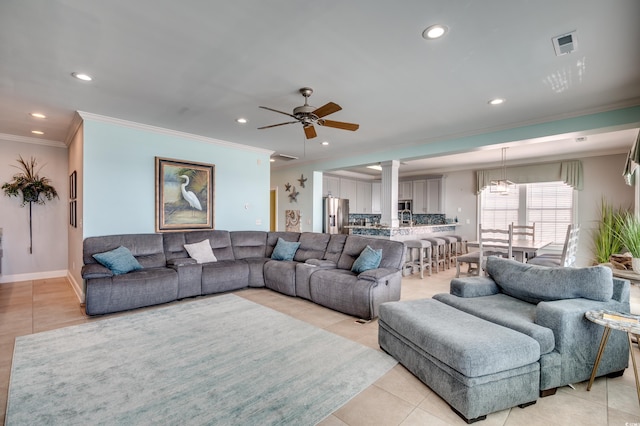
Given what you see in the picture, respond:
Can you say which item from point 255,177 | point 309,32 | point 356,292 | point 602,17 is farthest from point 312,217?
point 602,17

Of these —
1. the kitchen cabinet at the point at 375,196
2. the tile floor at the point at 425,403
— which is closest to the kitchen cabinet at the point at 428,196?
the kitchen cabinet at the point at 375,196

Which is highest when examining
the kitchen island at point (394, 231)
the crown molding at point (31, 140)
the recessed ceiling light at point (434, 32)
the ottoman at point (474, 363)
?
the recessed ceiling light at point (434, 32)

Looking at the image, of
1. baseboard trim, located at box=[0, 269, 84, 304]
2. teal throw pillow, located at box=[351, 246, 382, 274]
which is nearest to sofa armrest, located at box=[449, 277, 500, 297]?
teal throw pillow, located at box=[351, 246, 382, 274]

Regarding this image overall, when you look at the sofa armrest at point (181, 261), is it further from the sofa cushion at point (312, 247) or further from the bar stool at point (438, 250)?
the bar stool at point (438, 250)

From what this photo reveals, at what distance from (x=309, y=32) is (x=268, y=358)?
8.65 feet

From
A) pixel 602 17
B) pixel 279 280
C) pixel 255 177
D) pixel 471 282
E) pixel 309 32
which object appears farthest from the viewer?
pixel 255 177

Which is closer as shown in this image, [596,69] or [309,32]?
[309,32]

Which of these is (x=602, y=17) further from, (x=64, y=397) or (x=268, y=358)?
(x=64, y=397)

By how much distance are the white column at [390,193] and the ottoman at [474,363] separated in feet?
12.5

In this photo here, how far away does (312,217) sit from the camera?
7.20 meters

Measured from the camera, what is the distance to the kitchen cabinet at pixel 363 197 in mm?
9508

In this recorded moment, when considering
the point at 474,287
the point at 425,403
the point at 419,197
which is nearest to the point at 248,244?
the point at 474,287

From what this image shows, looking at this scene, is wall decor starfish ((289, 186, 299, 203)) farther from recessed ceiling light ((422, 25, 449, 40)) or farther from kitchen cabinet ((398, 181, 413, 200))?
recessed ceiling light ((422, 25, 449, 40))

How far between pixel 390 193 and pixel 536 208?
12.5 feet
